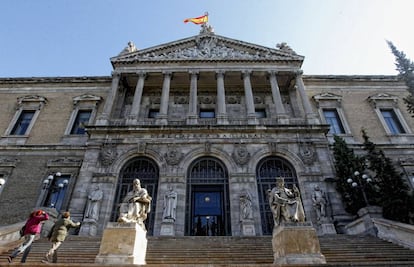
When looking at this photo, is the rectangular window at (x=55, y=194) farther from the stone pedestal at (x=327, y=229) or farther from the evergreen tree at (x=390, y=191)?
the evergreen tree at (x=390, y=191)

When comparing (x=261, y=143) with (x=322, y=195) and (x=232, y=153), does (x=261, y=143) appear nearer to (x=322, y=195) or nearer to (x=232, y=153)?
(x=232, y=153)

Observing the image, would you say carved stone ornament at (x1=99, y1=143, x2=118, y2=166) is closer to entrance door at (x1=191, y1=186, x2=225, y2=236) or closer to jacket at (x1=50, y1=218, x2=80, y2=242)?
entrance door at (x1=191, y1=186, x2=225, y2=236)

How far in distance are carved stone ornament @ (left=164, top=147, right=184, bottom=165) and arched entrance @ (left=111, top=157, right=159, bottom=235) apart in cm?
88

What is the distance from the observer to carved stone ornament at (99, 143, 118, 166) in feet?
48.6

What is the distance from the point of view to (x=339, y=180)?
13.9m

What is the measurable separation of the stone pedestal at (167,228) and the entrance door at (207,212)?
1335mm

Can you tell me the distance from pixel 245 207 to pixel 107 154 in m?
7.89

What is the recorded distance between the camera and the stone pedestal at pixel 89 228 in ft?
40.1

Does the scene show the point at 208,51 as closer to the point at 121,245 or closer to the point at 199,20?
the point at 199,20

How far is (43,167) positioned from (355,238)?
1669 centimetres

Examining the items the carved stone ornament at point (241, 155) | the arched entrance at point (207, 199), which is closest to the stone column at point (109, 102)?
the arched entrance at point (207, 199)

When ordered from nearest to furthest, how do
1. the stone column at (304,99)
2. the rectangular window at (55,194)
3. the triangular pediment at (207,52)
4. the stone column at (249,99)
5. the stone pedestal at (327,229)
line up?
the stone pedestal at (327,229) < the rectangular window at (55,194) < the stone column at (249,99) < the stone column at (304,99) < the triangular pediment at (207,52)

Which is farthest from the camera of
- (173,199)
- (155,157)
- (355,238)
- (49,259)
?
(155,157)

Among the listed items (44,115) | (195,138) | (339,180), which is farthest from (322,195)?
(44,115)
